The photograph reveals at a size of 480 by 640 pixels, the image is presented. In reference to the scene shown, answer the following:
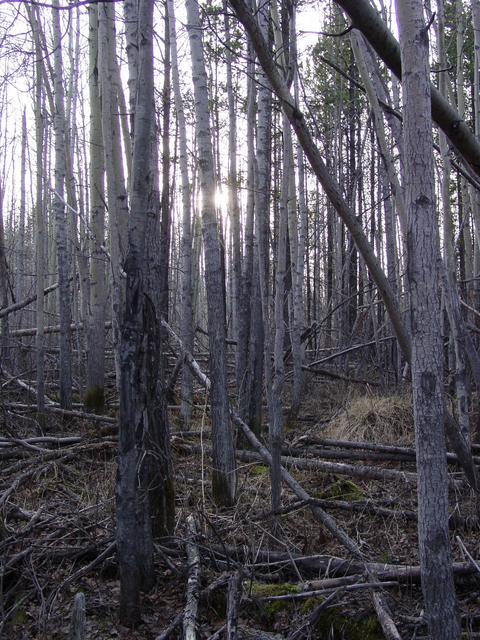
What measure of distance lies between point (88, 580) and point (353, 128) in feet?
53.2

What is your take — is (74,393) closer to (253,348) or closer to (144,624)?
(253,348)

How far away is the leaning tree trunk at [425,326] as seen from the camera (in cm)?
211

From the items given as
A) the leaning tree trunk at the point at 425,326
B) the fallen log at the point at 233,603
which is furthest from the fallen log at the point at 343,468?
the leaning tree trunk at the point at 425,326

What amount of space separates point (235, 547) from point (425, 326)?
106 inches

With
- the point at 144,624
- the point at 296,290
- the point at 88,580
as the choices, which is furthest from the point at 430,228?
the point at 296,290

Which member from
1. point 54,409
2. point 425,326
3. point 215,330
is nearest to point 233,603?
point 425,326

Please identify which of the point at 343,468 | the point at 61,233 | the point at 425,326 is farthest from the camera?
the point at 61,233

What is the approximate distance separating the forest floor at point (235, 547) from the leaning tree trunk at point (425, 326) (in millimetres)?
1121

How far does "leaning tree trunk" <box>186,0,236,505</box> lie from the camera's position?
4973 millimetres

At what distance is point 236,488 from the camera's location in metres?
5.21

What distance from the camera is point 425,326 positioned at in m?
2.11

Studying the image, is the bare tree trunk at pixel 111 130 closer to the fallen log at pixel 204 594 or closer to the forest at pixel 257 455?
the forest at pixel 257 455

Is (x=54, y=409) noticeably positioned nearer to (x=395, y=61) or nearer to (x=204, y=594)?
(x=204, y=594)

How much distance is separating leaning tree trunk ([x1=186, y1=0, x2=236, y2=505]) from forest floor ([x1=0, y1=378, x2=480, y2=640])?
319 mm
